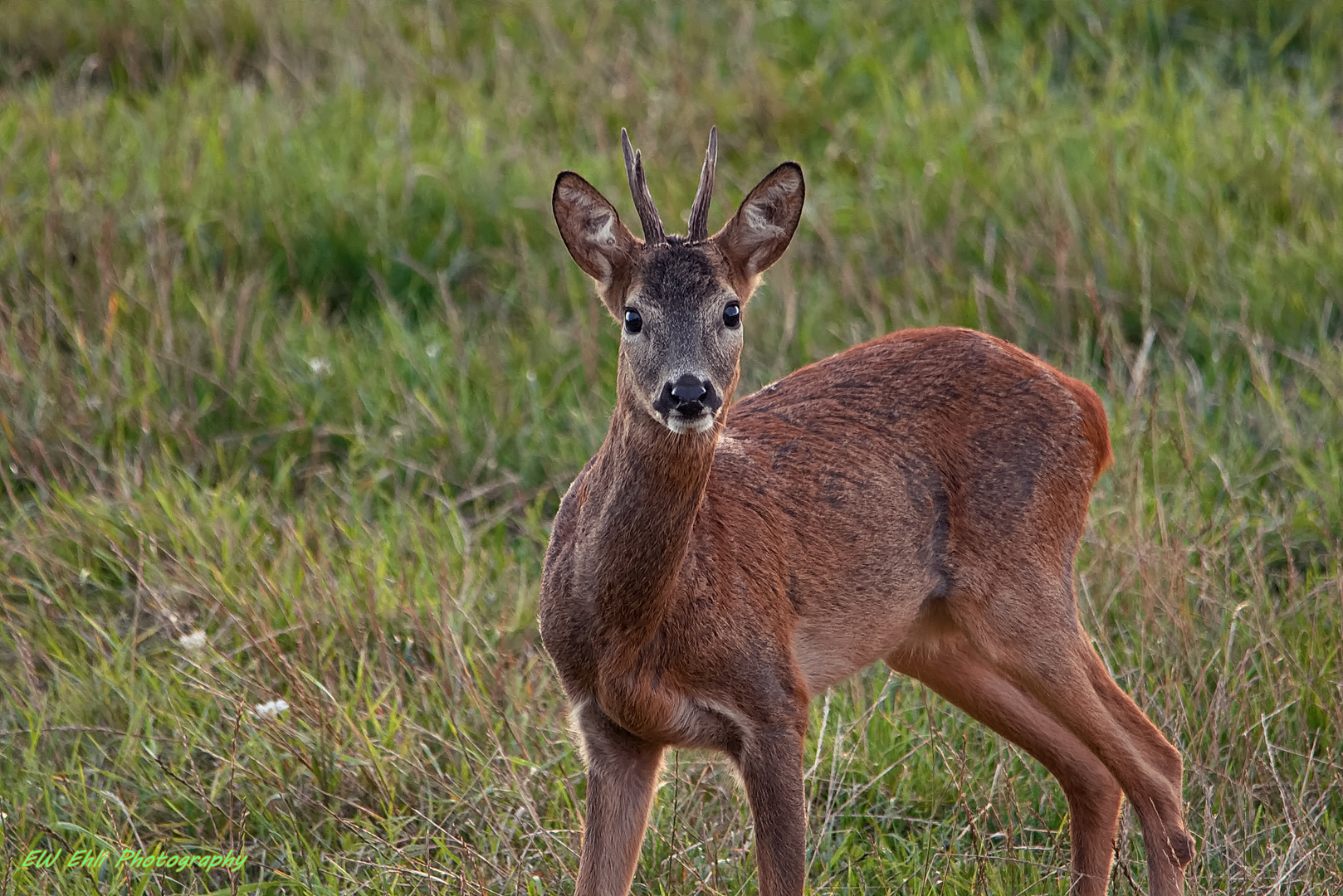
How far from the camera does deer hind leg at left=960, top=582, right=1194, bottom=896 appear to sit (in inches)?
158

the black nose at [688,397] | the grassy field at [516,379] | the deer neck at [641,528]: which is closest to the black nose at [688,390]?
the black nose at [688,397]

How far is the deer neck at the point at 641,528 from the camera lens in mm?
3451

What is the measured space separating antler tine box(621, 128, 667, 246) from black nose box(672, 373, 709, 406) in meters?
0.35

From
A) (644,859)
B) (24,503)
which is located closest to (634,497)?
(644,859)

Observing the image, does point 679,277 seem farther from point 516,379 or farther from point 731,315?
point 516,379

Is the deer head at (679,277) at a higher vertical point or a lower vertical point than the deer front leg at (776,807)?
higher

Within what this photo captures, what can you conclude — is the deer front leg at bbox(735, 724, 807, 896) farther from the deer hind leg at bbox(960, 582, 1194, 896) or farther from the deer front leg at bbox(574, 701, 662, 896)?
the deer hind leg at bbox(960, 582, 1194, 896)

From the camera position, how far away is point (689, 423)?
3234mm

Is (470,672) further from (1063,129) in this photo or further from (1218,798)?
(1063,129)

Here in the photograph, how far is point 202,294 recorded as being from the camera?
241 inches

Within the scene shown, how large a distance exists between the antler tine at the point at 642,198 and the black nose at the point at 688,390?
349 mm

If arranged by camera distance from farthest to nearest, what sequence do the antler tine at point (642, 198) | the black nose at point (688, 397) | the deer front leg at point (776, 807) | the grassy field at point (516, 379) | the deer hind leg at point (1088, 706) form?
the grassy field at point (516, 379) < the deer hind leg at point (1088, 706) < the deer front leg at point (776, 807) < the antler tine at point (642, 198) < the black nose at point (688, 397)

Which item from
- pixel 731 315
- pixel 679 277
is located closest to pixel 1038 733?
pixel 731 315

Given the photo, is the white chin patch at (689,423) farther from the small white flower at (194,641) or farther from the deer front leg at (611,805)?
the small white flower at (194,641)
